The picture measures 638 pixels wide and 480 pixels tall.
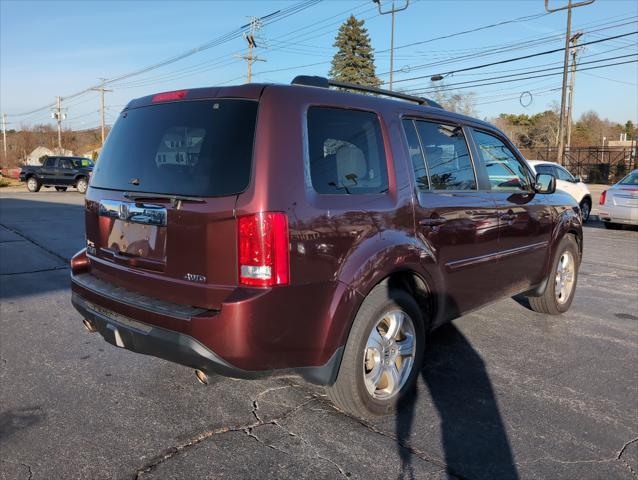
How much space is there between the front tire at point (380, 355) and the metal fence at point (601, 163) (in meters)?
38.6

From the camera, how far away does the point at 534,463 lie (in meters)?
2.84

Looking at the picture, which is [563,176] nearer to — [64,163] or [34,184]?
[64,163]

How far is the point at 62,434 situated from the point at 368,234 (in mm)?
2121

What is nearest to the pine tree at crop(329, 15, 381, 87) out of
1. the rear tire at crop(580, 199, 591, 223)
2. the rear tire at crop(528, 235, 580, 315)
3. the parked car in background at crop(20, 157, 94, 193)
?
the parked car in background at crop(20, 157, 94, 193)

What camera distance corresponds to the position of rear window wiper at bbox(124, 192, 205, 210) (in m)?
2.77

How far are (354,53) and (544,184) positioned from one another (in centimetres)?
5661

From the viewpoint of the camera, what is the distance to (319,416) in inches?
130

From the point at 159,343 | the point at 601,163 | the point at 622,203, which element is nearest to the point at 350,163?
the point at 159,343

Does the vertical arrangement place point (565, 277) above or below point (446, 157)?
below

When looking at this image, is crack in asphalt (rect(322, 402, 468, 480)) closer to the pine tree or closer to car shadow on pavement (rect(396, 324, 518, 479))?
car shadow on pavement (rect(396, 324, 518, 479))

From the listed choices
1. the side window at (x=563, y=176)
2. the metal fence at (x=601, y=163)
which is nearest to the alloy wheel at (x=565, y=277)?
the side window at (x=563, y=176)

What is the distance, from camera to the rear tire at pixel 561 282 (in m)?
5.41

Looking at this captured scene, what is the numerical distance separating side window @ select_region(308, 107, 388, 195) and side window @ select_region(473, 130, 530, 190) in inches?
55.0

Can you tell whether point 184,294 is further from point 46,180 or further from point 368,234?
point 46,180
